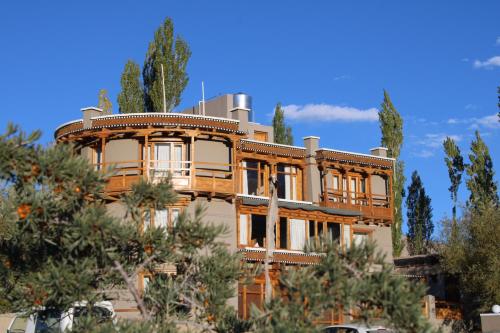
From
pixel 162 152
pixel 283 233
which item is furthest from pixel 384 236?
pixel 162 152

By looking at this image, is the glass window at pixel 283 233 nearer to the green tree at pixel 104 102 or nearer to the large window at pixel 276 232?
the large window at pixel 276 232

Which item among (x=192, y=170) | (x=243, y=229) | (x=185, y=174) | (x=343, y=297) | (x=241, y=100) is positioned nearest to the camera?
(x=343, y=297)

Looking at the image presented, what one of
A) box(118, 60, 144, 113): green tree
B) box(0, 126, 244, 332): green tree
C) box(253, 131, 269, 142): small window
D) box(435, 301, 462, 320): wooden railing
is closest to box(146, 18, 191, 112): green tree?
box(118, 60, 144, 113): green tree

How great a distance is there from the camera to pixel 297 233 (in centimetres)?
4175

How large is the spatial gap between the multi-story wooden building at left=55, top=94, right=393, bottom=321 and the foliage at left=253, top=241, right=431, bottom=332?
21372mm

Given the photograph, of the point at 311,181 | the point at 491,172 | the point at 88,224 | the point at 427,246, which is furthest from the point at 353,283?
the point at 427,246

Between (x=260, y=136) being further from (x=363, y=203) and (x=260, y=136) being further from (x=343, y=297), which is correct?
(x=343, y=297)

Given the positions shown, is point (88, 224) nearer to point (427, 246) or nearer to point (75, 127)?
point (75, 127)

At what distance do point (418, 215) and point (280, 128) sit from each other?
44.3 ft

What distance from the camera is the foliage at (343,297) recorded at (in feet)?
37.9

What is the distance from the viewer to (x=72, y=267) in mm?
12531

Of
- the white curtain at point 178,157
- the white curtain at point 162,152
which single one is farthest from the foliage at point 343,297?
the white curtain at point 162,152

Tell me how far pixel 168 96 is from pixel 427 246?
87.7 ft

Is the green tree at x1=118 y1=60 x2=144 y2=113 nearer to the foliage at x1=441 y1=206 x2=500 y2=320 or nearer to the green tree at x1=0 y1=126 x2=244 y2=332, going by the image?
the foliage at x1=441 y1=206 x2=500 y2=320
